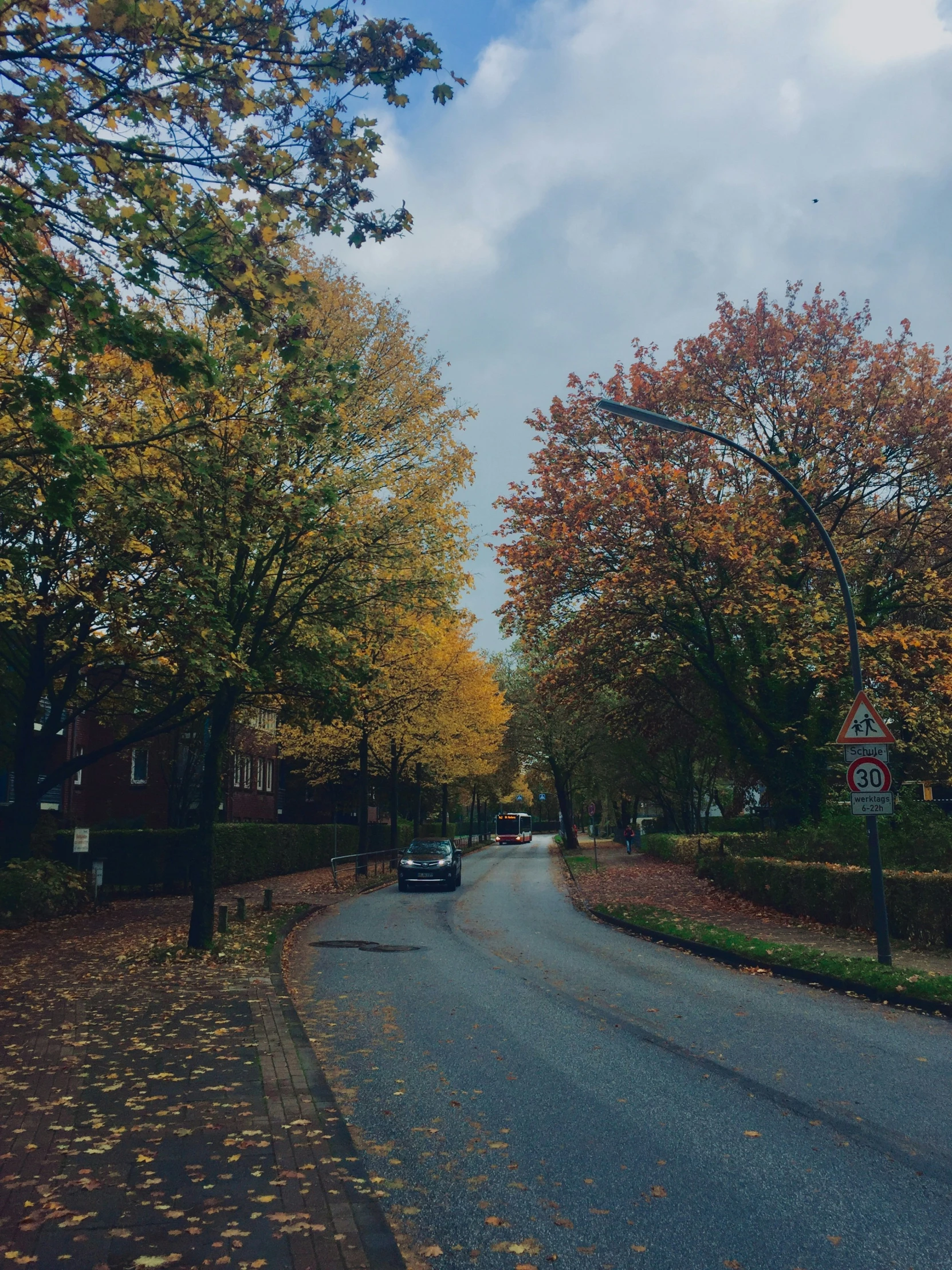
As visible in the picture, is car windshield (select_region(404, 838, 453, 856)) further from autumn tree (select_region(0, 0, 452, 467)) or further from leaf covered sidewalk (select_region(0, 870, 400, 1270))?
autumn tree (select_region(0, 0, 452, 467))

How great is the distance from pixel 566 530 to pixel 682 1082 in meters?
14.3

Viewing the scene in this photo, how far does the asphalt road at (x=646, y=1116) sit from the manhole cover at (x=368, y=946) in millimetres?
2466

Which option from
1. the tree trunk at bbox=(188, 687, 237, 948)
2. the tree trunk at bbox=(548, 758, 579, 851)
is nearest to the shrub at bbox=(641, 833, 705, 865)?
the tree trunk at bbox=(548, 758, 579, 851)

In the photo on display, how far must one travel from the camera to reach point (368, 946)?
15.8m

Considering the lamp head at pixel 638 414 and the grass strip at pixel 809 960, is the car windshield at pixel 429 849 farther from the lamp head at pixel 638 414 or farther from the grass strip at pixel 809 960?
the lamp head at pixel 638 414

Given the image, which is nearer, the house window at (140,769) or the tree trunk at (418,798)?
the house window at (140,769)

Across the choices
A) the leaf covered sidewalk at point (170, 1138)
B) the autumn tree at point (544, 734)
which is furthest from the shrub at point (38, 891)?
the autumn tree at point (544, 734)

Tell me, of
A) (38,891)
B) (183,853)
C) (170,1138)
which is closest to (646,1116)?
(170,1138)

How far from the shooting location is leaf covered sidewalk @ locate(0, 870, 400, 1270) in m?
4.10

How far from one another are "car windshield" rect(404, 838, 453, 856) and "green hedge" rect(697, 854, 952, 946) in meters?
9.01

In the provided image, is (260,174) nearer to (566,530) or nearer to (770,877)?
(566,530)

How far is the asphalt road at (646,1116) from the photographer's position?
4.42 metres

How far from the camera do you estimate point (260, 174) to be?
686 cm

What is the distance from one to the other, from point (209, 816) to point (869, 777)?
9259 millimetres
